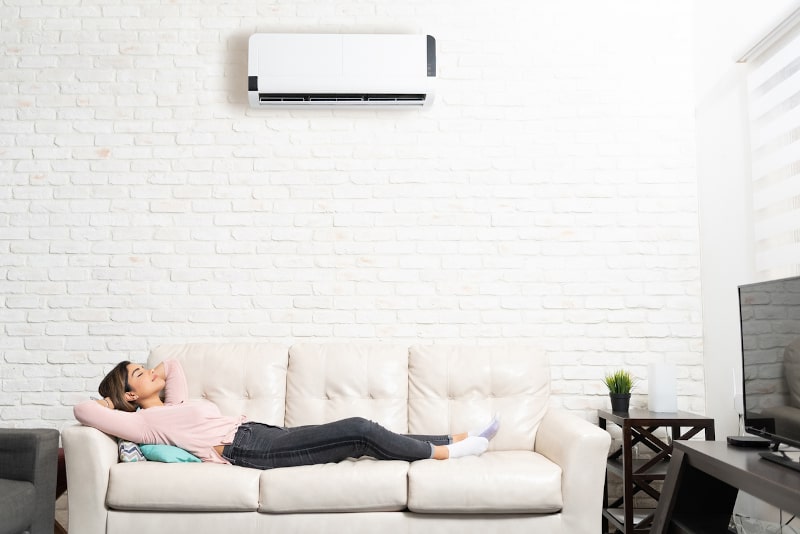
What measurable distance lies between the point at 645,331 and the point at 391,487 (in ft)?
5.59

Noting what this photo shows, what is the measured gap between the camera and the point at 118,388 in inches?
113

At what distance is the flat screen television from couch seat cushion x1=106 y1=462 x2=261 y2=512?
1.82 m

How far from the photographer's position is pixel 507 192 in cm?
359

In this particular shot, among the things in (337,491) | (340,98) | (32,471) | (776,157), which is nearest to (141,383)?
(32,471)

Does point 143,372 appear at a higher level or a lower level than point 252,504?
higher

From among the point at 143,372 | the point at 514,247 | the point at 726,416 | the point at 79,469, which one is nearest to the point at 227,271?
the point at 143,372

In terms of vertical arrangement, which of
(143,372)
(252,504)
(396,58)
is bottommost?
(252,504)

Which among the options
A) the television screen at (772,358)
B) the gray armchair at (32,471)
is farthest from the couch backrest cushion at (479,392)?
the gray armchair at (32,471)

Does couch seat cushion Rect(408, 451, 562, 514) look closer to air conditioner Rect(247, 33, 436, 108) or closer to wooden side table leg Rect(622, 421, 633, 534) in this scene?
wooden side table leg Rect(622, 421, 633, 534)

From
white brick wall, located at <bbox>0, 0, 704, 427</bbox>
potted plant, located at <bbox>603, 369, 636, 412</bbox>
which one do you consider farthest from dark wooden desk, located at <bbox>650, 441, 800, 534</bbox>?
white brick wall, located at <bbox>0, 0, 704, 427</bbox>

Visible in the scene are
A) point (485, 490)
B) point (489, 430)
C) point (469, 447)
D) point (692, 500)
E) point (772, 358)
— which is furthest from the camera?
point (489, 430)

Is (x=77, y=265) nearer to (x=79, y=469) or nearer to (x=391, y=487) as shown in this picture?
(x=79, y=469)

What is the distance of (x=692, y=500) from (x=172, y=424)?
2.02 metres

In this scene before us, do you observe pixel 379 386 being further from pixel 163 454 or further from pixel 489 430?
pixel 163 454
